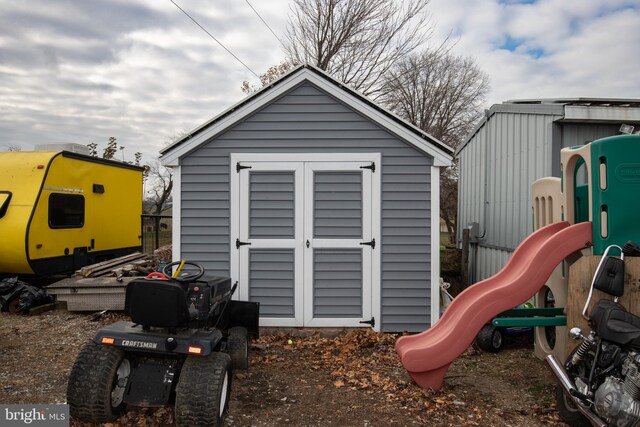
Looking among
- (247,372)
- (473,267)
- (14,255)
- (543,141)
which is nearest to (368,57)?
(473,267)

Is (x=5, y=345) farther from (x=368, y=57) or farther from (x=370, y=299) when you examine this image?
(x=368, y=57)

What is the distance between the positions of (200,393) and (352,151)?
4.09 m

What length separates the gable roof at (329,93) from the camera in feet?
21.8

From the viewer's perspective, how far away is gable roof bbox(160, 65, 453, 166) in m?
6.65

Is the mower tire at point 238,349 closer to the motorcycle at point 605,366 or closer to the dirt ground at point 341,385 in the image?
the dirt ground at point 341,385

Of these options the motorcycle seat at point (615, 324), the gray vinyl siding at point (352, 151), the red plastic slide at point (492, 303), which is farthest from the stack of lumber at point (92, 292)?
the motorcycle seat at point (615, 324)

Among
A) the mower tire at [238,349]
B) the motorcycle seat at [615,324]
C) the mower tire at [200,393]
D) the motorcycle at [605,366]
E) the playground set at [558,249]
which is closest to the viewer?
the motorcycle at [605,366]

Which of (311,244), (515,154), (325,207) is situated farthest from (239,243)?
(515,154)

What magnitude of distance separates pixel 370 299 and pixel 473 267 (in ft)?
12.3

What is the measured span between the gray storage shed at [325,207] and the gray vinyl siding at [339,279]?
1 cm

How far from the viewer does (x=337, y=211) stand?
6707mm

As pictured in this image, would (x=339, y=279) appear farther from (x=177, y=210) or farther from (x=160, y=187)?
(x=160, y=187)

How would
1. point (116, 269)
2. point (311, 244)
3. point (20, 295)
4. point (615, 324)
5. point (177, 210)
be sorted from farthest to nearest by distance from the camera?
point (116, 269), point (20, 295), point (177, 210), point (311, 244), point (615, 324)

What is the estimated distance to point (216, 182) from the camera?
22.5 ft
